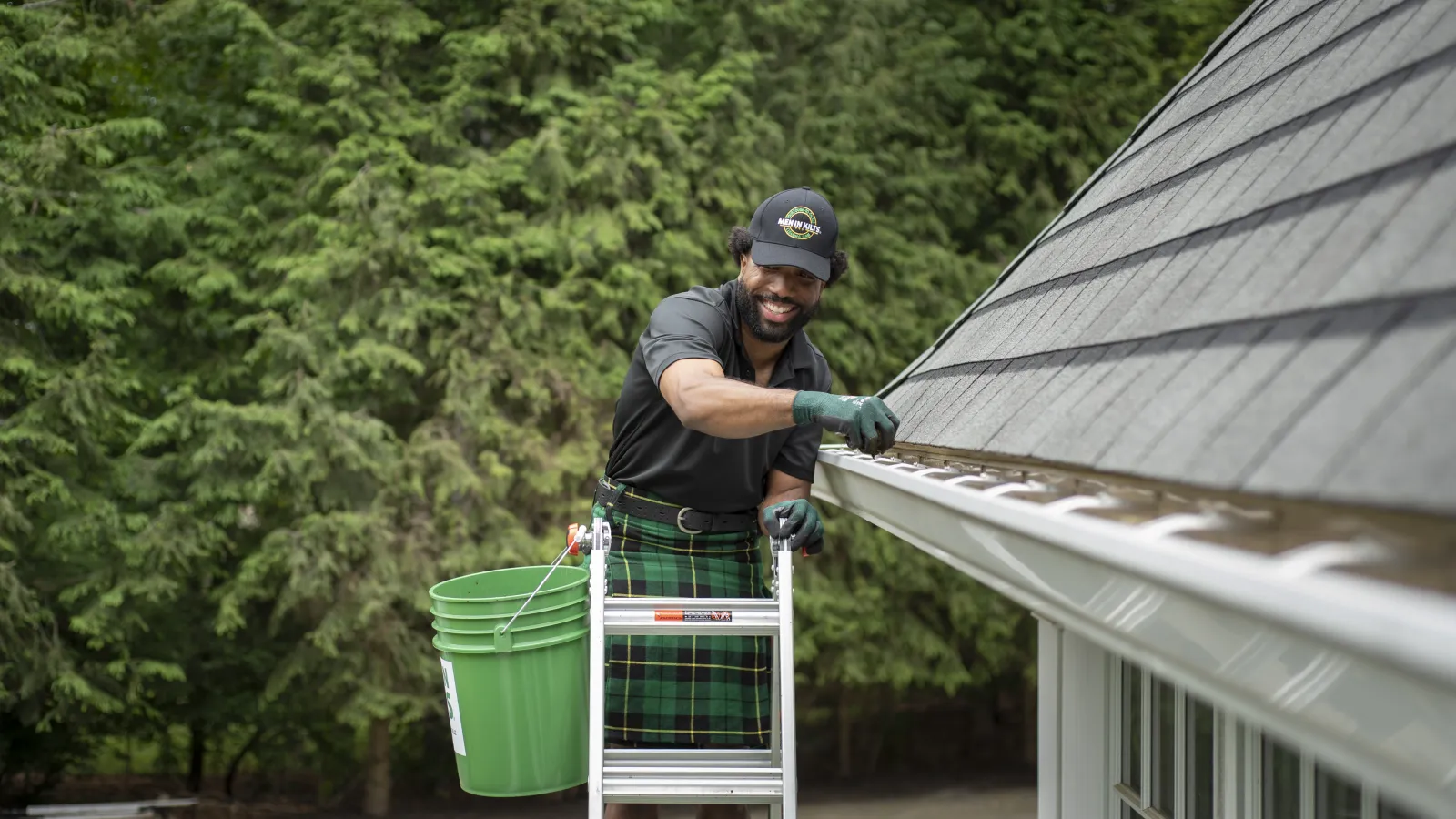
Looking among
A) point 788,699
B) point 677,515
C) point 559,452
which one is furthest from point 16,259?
point 788,699

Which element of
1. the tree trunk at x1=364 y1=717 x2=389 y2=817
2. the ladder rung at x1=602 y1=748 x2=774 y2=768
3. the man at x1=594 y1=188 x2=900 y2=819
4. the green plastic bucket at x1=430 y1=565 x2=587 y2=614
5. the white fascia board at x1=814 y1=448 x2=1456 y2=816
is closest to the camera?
the white fascia board at x1=814 y1=448 x2=1456 y2=816

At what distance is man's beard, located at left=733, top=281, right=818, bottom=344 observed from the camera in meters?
2.50

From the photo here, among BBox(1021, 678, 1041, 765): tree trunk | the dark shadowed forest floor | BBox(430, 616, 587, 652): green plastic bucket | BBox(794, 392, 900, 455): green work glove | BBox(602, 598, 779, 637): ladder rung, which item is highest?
BBox(794, 392, 900, 455): green work glove

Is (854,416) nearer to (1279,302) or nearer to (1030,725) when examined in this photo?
(1279,302)

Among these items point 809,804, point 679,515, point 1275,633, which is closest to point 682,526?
point 679,515

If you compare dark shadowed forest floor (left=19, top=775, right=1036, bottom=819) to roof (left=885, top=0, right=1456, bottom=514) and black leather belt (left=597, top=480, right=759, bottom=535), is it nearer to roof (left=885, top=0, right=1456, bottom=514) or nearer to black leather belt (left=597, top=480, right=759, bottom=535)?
black leather belt (left=597, top=480, right=759, bottom=535)

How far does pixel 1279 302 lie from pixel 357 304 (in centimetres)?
515

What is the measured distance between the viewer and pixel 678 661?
8.63ft

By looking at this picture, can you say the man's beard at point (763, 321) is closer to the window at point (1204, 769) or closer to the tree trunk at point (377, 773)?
the window at point (1204, 769)

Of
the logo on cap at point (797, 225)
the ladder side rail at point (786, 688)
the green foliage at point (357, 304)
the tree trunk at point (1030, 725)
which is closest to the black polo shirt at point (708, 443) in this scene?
the logo on cap at point (797, 225)

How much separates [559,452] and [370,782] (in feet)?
7.18

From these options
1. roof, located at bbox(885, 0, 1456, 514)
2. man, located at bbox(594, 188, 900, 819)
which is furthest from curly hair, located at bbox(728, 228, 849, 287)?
roof, located at bbox(885, 0, 1456, 514)

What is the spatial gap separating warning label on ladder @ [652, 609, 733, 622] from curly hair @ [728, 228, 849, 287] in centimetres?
79

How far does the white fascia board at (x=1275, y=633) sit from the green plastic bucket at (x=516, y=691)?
117cm
